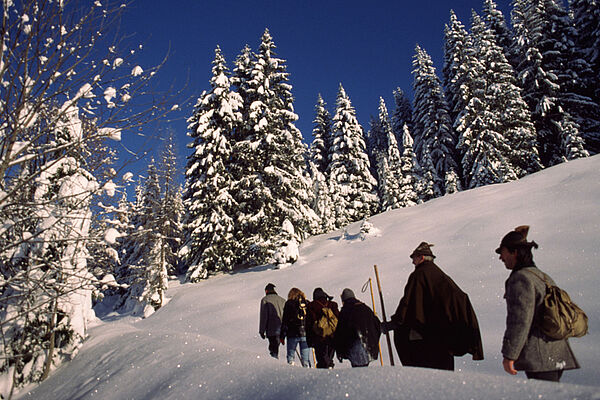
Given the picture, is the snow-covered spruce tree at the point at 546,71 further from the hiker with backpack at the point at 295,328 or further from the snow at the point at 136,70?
the snow at the point at 136,70

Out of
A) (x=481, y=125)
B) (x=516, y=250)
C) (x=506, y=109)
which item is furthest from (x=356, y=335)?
(x=506, y=109)

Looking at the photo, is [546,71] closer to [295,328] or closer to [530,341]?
[295,328]

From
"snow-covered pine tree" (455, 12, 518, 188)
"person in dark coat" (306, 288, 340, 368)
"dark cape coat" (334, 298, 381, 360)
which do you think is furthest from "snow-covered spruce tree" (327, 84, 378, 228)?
"dark cape coat" (334, 298, 381, 360)

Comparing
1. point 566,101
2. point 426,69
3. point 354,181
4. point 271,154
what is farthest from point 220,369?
point 426,69

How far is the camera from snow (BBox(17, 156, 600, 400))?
210 centimetres

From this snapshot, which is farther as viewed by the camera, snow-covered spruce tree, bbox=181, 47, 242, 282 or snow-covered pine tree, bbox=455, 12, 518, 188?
snow-covered pine tree, bbox=455, 12, 518, 188

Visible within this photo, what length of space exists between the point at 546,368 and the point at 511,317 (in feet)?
1.44

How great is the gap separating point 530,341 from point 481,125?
86.1 ft

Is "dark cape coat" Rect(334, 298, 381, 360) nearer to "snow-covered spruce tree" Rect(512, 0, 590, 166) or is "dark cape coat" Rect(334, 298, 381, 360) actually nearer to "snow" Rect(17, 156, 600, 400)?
"snow" Rect(17, 156, 600, 400)

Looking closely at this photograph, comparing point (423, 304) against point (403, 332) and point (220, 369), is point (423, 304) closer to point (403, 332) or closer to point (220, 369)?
point (403, 332)

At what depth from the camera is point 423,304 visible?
139 inches

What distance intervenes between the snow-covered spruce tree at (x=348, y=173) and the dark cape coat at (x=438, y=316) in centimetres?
2230

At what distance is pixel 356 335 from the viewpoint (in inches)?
193

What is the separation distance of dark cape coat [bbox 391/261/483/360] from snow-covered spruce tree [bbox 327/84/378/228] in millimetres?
22297
